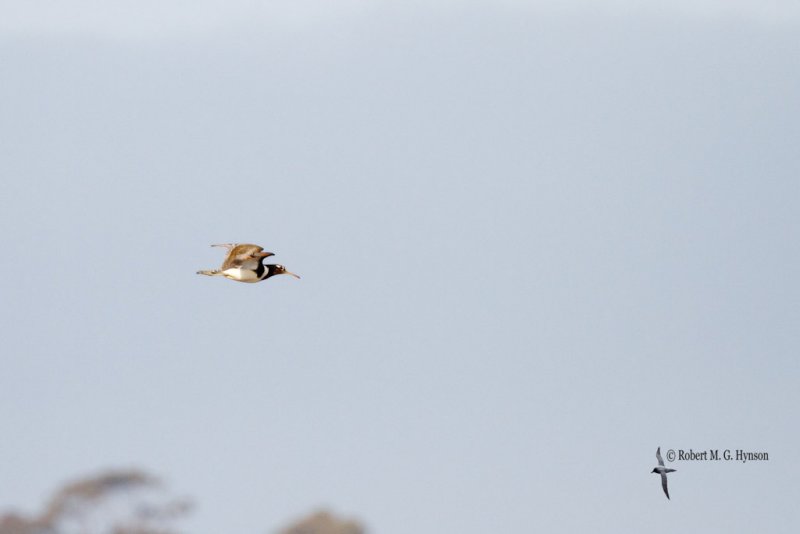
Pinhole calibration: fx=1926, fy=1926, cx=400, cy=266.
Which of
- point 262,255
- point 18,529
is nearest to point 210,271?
point 262,255

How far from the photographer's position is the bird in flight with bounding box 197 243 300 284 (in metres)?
51.3

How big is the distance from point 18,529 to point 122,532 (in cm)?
445

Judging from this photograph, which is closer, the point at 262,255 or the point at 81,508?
the point at 262,255

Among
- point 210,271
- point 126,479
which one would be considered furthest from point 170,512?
point 210,271

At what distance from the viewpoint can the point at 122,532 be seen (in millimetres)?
83688

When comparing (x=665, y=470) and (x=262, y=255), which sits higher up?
(x=665, y=470)

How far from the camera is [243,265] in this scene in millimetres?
52531

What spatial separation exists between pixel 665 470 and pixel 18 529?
2768 centimetres

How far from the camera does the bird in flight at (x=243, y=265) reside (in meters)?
51.3

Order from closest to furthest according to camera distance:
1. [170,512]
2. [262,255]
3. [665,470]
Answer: [262,255]
[665,470]
[170,512]

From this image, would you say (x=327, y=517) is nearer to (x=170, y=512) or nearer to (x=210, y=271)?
(x=170, y=512)

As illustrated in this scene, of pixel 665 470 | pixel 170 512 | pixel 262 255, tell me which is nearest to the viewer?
pixel 262 255

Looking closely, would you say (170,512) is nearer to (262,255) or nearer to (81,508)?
(81,508)

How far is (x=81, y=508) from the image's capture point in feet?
276
